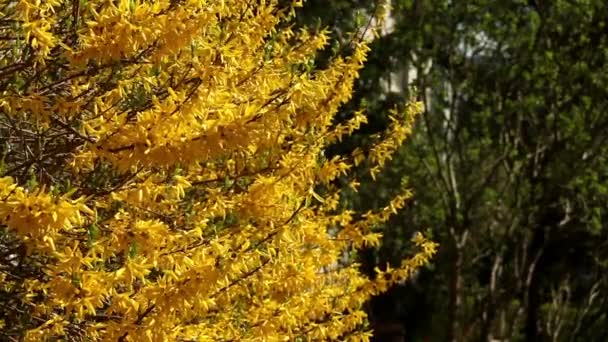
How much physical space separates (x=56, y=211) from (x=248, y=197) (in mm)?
1621

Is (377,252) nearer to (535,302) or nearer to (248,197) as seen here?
(535,302)

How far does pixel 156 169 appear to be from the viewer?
3926 millimetres

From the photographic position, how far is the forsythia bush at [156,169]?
3.34m

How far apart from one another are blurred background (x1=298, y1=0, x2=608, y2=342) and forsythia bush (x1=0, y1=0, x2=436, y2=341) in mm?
5565

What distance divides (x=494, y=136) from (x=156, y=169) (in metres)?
9.42

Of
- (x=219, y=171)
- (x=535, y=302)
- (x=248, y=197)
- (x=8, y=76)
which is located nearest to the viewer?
(x=8, y=76)

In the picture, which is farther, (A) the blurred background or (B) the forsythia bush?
(A) the blurred background

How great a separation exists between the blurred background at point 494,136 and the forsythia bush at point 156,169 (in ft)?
18.3

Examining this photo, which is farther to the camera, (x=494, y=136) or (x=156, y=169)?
(x=494, y=136)

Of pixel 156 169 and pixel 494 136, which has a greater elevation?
pixel 494 136

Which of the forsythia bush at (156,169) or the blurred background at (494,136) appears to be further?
the blurred background at (494,136)

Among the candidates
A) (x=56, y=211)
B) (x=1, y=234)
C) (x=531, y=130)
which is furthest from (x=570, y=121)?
(x=56, y=211)

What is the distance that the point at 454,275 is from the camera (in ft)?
39.3

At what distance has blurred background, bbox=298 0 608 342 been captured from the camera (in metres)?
11.3
